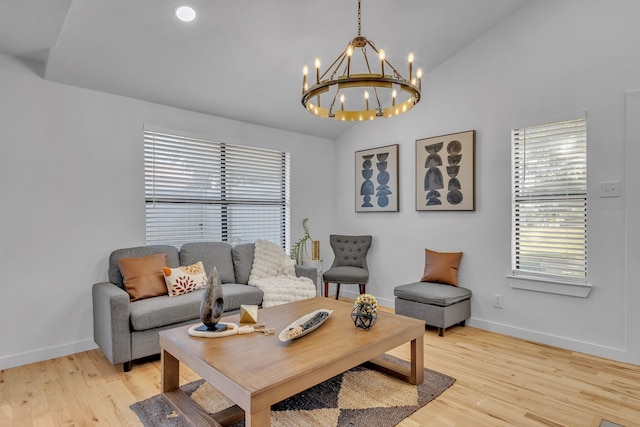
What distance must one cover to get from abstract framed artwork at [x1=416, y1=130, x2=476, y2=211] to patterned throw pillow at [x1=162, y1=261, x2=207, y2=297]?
267 cm

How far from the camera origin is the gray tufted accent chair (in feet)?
14.7

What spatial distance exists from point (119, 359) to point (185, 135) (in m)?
2.34

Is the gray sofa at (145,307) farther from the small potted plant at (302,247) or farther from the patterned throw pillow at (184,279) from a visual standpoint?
the small potted plant at (302,247)

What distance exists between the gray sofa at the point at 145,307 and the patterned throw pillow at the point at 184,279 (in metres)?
0.08

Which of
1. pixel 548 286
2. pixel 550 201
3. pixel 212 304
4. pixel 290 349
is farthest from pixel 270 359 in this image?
pixel 550 201

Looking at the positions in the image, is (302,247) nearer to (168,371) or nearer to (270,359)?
(168,371)

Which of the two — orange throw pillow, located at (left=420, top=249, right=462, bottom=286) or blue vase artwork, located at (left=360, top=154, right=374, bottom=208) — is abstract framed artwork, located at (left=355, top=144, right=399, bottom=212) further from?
orange throw pillow, located at (left=420, top=249, right=462, bottom=286)

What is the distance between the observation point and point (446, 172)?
13.5 ft

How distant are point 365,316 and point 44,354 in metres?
2.81

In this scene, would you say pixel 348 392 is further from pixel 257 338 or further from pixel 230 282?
pixel 230 282

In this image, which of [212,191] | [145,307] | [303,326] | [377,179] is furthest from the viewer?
[377,179]

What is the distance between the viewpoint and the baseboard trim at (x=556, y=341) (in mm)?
3012

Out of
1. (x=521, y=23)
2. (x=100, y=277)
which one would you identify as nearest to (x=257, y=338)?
(x=100, y=277)

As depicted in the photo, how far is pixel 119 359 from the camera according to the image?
9.05ft
